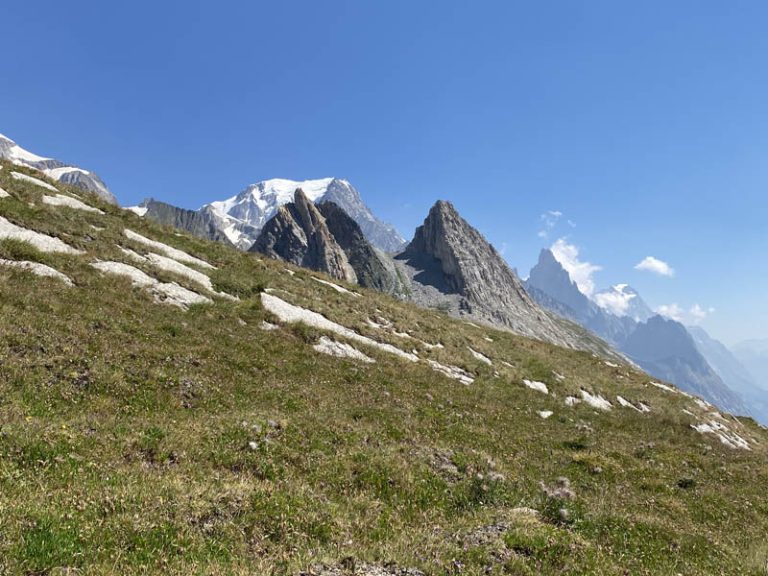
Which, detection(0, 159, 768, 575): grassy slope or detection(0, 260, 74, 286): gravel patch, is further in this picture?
detection(0, 260, 74, 286): gravel patch

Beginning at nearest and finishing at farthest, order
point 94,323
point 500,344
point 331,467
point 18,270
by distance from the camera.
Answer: point 331,467 → point 94,323 → point 18,270 → point 500,344

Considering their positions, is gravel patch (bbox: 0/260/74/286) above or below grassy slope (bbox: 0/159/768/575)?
above

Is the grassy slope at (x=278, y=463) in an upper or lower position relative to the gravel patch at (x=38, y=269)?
lower

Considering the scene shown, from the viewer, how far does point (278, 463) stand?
1173 centimetres

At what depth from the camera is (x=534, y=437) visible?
20.2m

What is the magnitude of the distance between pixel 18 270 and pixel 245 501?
17094 mm

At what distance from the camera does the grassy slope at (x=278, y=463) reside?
811 centimetres

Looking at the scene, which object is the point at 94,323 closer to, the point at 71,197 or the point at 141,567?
the point at 141,567

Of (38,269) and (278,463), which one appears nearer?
(278,463)

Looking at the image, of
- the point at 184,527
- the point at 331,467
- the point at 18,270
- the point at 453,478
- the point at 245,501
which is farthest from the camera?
the point at 18,270

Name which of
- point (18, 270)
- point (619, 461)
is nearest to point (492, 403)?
point (619, 461)

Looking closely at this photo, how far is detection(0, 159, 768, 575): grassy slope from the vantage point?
26.6 ft

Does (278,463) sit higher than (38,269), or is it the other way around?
(38,269)

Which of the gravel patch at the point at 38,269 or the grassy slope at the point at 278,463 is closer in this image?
the grassy slope at the point at 278,463
